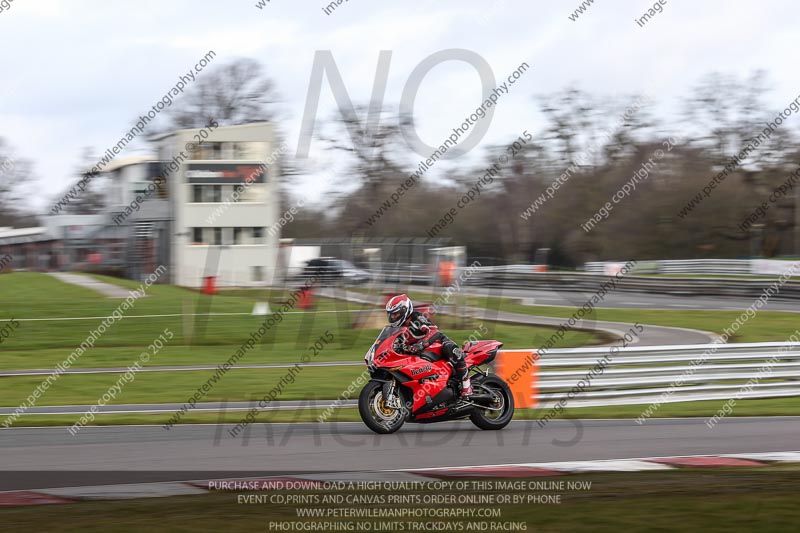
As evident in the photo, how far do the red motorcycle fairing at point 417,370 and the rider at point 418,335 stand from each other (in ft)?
0.22

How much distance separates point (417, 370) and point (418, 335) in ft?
1.39

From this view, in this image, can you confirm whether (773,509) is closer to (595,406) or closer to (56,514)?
(56,514)

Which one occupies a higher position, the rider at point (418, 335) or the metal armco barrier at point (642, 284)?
the rider at point (418, 335)

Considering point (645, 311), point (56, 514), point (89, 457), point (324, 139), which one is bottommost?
point (645, 311)

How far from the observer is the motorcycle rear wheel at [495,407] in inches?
446

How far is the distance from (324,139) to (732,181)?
914 inches

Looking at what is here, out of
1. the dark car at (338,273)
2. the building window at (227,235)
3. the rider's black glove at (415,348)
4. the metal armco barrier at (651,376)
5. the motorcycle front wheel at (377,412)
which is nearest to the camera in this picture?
the motorcycle front wheel at (377,412)

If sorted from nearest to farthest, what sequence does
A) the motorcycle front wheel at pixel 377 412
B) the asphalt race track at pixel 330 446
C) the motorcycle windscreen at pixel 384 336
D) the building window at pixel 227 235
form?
the asphalt race track at pixel 330 446
the motorcycle front wheel at pixel 377 412
the motorcycle windscreen at pixel 384 336
the building window at pixel 227 235

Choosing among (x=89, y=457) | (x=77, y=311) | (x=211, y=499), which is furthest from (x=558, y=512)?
(x=77, y=311)

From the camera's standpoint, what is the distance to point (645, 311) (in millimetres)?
33125

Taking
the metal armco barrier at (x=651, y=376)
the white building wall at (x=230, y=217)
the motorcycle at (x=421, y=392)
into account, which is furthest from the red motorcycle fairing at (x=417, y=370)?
the white building wall at (x=230, y=217)

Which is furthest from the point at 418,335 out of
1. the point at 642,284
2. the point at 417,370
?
the point at 642,284

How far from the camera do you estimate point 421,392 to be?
11.0m

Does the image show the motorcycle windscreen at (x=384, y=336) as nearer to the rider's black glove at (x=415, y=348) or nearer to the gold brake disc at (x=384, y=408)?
the rider's black glove at (x=415, y=348)
